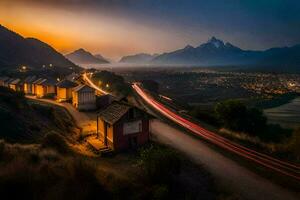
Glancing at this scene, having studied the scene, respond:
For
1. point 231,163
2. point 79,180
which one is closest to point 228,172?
point 231,163

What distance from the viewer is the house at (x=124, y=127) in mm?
29875

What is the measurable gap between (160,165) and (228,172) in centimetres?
711

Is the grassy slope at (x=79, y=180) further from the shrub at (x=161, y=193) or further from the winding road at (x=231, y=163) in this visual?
the winding road at (x=231, y=163)

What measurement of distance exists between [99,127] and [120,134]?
5.39 metres

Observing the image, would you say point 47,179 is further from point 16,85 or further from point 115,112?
point 16,85

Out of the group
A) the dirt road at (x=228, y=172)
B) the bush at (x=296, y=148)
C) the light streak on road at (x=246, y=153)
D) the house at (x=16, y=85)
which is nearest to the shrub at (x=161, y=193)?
the dirt road at (x=228, y=172)

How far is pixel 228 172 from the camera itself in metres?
22.3

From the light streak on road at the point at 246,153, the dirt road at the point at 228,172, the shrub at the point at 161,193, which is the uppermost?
the shrub at the point at 161,193

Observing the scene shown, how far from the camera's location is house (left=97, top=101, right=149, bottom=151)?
1176 inches

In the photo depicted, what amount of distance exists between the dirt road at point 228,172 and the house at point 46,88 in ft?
155

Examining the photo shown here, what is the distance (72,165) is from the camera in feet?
52.0

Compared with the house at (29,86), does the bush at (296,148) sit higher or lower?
lower

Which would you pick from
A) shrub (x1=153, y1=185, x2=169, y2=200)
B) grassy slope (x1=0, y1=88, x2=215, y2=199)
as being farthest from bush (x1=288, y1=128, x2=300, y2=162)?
shrub (x1=153, y1=185, x2=169, y2=200)

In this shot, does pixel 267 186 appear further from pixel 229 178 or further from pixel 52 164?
pixel 52 164
